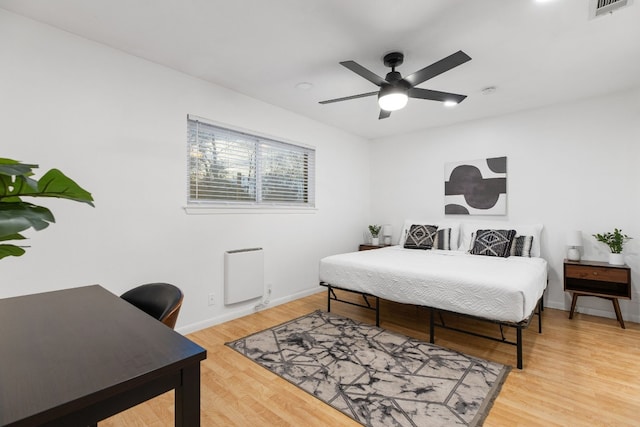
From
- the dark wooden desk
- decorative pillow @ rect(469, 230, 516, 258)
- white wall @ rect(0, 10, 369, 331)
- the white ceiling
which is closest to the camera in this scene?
the dark wooden desk

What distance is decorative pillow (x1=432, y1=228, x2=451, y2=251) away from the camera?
13.8 feet

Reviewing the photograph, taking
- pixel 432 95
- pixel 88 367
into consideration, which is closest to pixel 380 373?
pixel 88 367

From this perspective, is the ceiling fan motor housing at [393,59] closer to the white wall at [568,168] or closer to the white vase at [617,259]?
the white wall at [568,168]

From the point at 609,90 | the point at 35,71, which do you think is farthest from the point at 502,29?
the point at 35,71

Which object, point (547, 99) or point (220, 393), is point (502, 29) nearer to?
point (547, 99)

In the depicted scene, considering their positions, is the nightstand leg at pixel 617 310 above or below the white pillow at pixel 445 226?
below

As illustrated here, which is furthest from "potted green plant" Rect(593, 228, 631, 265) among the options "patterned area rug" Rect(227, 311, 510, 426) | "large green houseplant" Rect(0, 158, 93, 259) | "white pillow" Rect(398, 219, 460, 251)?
"large green houseplant" Rect(0, 158, 93, 259)

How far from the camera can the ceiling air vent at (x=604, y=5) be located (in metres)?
1.91

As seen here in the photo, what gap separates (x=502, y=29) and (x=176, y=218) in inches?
121

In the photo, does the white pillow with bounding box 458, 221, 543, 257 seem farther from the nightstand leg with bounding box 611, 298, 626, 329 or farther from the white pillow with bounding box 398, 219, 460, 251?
the nightstand leg with bounding box 611, 298, 626, 329

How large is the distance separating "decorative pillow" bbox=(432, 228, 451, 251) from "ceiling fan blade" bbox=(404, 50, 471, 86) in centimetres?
242

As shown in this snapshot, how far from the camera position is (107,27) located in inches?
88.4

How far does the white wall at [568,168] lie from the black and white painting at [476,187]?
3.2 inches

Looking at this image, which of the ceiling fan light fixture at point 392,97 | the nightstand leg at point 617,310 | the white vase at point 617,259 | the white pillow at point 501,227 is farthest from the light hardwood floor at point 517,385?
the ceiling fan light fixture at point 392,97
